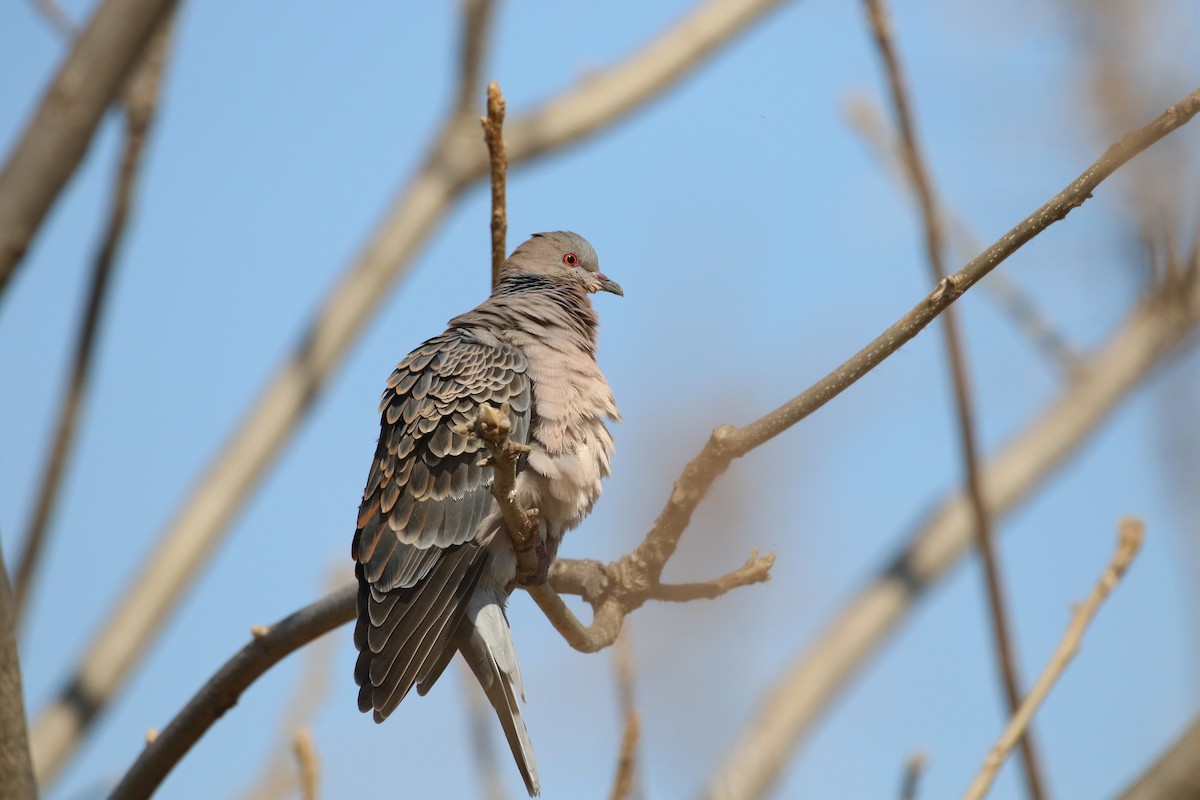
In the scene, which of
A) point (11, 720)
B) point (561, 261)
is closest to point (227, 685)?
point (11, 720)

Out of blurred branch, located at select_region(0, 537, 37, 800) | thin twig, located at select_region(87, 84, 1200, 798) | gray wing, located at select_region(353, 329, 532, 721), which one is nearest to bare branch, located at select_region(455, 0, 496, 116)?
gray wing, located at select_region(353, 329, 532, 721)

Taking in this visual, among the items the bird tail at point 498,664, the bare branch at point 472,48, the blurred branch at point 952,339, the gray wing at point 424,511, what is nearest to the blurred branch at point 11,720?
the gray wing at point 424,511

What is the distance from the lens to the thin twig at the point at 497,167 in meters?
4.41

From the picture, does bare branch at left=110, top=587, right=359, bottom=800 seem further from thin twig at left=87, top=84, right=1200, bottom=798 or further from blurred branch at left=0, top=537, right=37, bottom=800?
blurred branch at left=0, top=537, right=37, bottom=800

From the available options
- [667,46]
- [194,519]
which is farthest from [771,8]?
[194,519]

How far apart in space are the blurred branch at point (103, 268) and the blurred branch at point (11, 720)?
8.25ft

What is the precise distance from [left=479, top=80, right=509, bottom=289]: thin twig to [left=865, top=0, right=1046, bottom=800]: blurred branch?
156 cm

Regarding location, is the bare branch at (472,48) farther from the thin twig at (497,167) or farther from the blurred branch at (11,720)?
the blurred branch at (11,720)

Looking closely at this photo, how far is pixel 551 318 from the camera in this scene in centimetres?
476

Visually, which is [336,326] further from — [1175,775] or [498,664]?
[1175,775]

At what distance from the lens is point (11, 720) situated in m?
3.22

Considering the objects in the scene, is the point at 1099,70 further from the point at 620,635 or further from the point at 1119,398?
the point at 620,635

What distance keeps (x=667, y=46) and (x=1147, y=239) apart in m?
3.99

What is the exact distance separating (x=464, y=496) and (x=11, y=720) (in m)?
1.56
